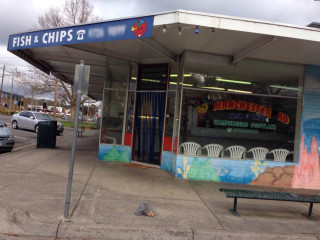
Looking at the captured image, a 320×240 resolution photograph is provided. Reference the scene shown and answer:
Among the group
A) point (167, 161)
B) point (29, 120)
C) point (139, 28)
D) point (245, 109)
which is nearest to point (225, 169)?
point (167, 161)

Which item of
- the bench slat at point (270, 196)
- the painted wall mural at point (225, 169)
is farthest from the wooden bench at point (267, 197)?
the painted wall mural at point (225, 169)

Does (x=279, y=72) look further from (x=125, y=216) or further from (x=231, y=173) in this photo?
(x=125, y=216)

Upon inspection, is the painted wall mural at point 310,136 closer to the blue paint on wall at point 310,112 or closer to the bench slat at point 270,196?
the blue paint on wall at point 310,112

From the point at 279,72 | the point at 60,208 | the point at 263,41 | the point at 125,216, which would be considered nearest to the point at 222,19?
the point at 263,41

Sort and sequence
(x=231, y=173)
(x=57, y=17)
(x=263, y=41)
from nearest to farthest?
(x=263, y=41), (x=231, y=173), (x=57, y=17)

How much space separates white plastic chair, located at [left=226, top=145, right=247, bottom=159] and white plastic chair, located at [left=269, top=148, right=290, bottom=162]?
34.9 inches

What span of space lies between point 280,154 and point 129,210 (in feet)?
16.8

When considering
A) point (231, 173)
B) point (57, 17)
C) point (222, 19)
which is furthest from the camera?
point (57, 17)

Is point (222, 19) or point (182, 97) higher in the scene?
point (222, 19)

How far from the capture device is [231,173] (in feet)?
25.2

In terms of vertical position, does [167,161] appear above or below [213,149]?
below

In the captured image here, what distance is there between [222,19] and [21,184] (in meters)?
5.54

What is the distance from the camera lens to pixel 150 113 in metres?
9.16

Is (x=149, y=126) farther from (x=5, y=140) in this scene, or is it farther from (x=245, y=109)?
(x=5, y=140)
